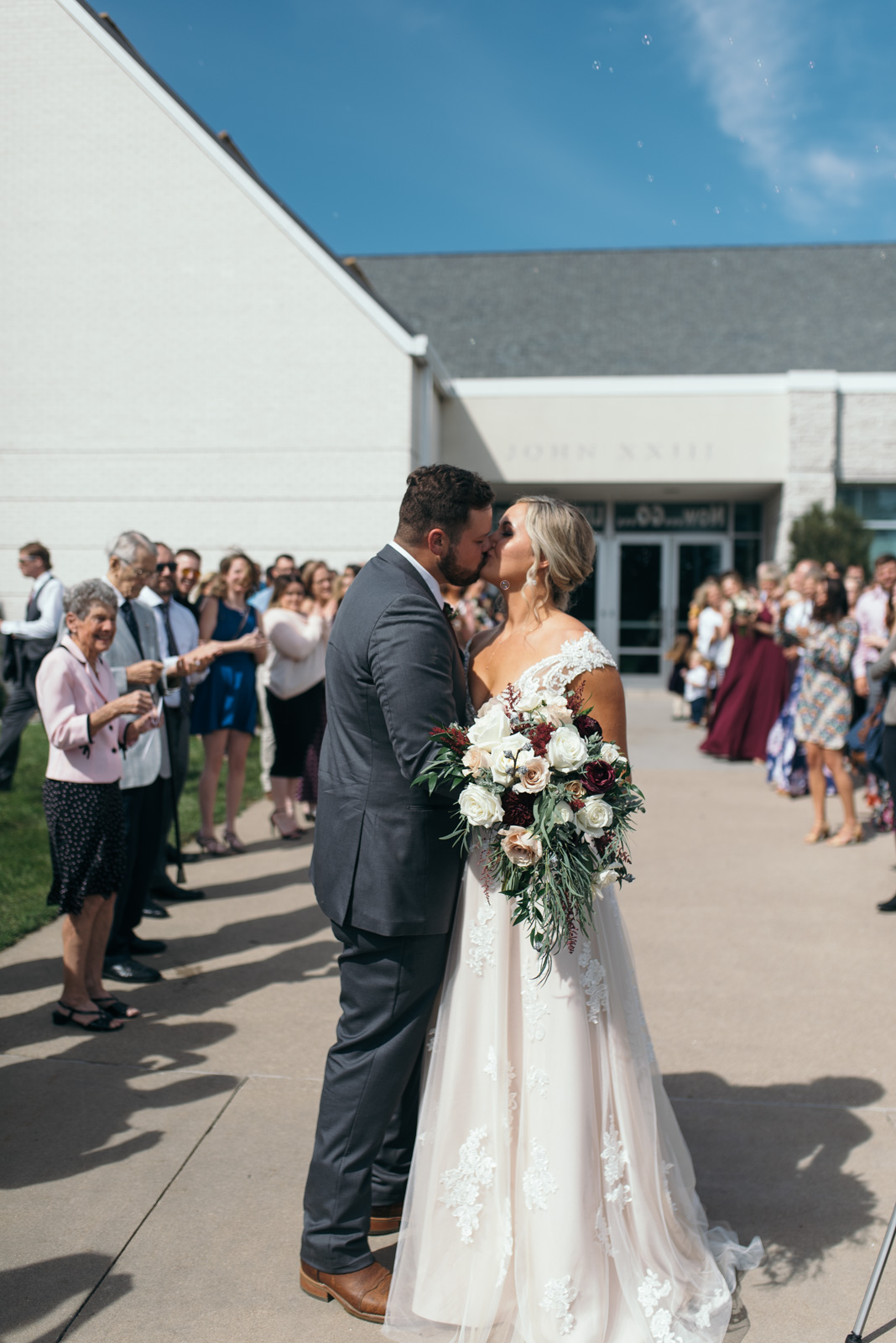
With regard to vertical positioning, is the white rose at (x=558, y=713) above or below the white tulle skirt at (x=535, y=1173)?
above

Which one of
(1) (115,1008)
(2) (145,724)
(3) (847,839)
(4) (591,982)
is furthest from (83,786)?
(3) (847,839)

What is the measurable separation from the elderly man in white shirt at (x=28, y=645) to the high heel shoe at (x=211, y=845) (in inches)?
95.8

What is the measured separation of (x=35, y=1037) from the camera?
15.0 feet

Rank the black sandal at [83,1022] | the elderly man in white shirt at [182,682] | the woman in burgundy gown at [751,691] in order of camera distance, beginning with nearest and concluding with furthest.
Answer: the black sandal at [83,1022], the elderly man in white shirt at [182,682], the woman in burgundy gown at [751,691]

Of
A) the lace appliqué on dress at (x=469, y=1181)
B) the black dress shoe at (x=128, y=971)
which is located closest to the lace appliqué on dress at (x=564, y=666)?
the lace appliqué on dress at (x=469, y=1181)

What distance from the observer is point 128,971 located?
5.31m

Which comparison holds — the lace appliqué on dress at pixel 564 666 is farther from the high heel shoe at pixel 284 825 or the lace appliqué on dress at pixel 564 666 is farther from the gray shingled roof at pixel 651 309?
the gray shingled roof at pixel 651 309

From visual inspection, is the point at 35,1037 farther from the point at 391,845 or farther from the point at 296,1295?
the point at 391,845

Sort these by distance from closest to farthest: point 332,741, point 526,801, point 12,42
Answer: point 526,801 < point 332,741 < point 12,42

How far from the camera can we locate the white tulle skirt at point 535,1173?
2.70m

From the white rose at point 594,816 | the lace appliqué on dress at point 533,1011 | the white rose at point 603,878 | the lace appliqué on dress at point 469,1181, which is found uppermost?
the white rose at point 594,816

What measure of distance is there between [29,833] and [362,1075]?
6177 millimetres

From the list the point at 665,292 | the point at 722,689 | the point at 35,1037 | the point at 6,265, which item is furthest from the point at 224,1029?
the point at 665,292

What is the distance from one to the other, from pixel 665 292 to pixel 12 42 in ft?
49.4
